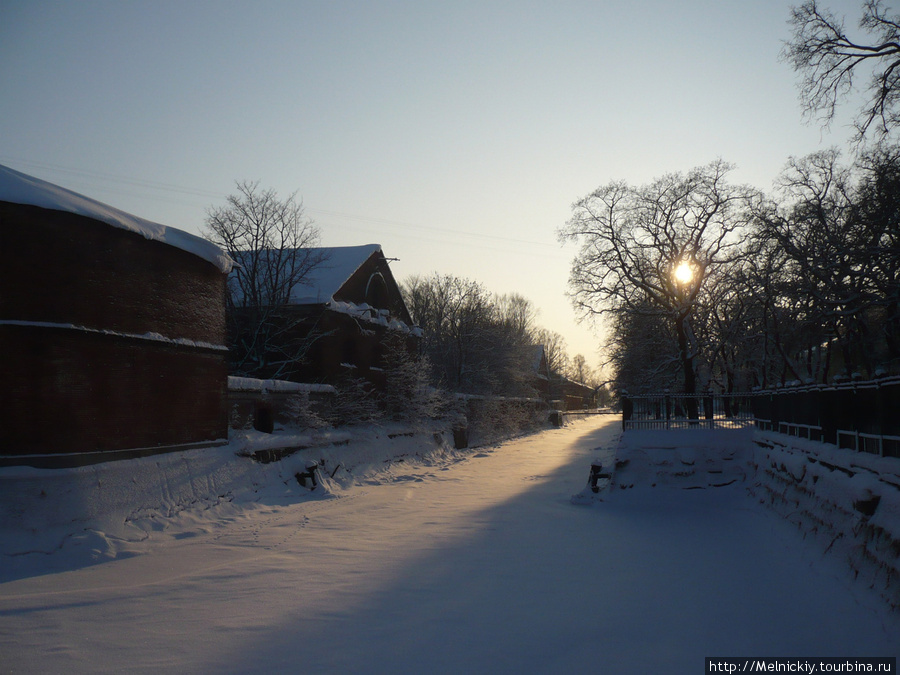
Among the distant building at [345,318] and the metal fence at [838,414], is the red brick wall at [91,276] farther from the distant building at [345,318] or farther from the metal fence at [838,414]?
the metal fence at [838,414]

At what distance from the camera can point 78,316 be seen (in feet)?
36.4

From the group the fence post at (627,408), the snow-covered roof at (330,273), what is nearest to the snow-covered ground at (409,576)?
the fence post at (627,408)

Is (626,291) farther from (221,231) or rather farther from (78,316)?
(78,316)

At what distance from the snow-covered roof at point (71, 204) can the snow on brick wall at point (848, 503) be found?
1285cm

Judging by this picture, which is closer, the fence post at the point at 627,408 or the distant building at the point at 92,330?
the distant building at the point at 92,330

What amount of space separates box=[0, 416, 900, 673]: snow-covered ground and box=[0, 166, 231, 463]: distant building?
31.3 inches

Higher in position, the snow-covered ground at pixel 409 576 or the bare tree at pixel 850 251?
the bare tree at pixel 850 251

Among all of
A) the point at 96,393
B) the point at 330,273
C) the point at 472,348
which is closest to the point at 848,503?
the point at 96,393

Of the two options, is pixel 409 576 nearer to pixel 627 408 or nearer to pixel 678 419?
pixel 627 408

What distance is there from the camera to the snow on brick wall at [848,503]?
6023mm

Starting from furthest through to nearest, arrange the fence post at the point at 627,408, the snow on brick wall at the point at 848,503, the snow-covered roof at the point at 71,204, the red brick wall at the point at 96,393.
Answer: the fence post at the point at 627,408
the snow-covered roof at the point at 71,204
the red brick wall at the point at 96,393
the snow on brick wall at the point at 848,503

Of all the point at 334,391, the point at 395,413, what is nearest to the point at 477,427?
the point at 395,413

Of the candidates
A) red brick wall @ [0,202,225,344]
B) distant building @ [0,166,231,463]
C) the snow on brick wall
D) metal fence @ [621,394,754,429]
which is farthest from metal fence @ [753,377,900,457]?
red brick wall @ [0,202,225,344]

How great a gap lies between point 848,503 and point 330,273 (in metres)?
22.7
